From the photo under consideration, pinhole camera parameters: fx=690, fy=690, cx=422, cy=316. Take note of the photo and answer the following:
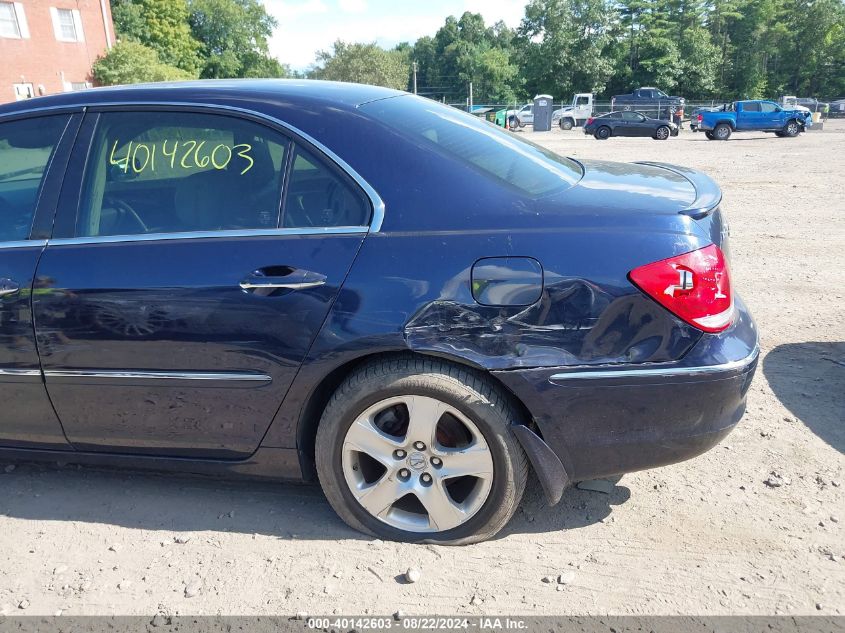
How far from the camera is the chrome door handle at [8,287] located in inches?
112

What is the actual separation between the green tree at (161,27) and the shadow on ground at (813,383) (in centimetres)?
5353

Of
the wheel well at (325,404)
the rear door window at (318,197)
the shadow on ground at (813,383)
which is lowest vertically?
the shadow on ground at (813,383)

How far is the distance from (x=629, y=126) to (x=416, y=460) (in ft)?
110

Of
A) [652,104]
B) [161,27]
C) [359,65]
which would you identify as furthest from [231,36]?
[652,104]

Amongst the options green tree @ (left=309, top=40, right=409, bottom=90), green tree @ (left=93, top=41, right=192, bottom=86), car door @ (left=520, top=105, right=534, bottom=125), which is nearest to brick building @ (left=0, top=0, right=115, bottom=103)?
green tree @ (left=93, top=41, right=192, bottom=86)

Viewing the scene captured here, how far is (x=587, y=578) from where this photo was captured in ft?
8.38

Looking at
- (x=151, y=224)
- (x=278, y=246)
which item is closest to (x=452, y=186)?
(x=278, y=246)

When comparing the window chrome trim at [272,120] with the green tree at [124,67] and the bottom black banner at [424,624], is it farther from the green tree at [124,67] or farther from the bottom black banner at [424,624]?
the green tree at [124,67]

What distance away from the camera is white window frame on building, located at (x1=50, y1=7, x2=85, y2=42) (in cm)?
3370

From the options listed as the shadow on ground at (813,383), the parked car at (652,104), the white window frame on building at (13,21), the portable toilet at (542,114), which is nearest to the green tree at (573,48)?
the parked car at (652,104)

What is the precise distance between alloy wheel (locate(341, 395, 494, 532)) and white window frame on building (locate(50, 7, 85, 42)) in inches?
1507

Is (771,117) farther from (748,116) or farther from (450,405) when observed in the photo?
(450,405)

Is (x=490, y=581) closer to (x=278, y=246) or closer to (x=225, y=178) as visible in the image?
(x=278, y=246)

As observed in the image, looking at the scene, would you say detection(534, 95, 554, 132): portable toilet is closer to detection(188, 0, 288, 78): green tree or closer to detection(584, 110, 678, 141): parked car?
detection(584, 110, 678, 141): parked car
